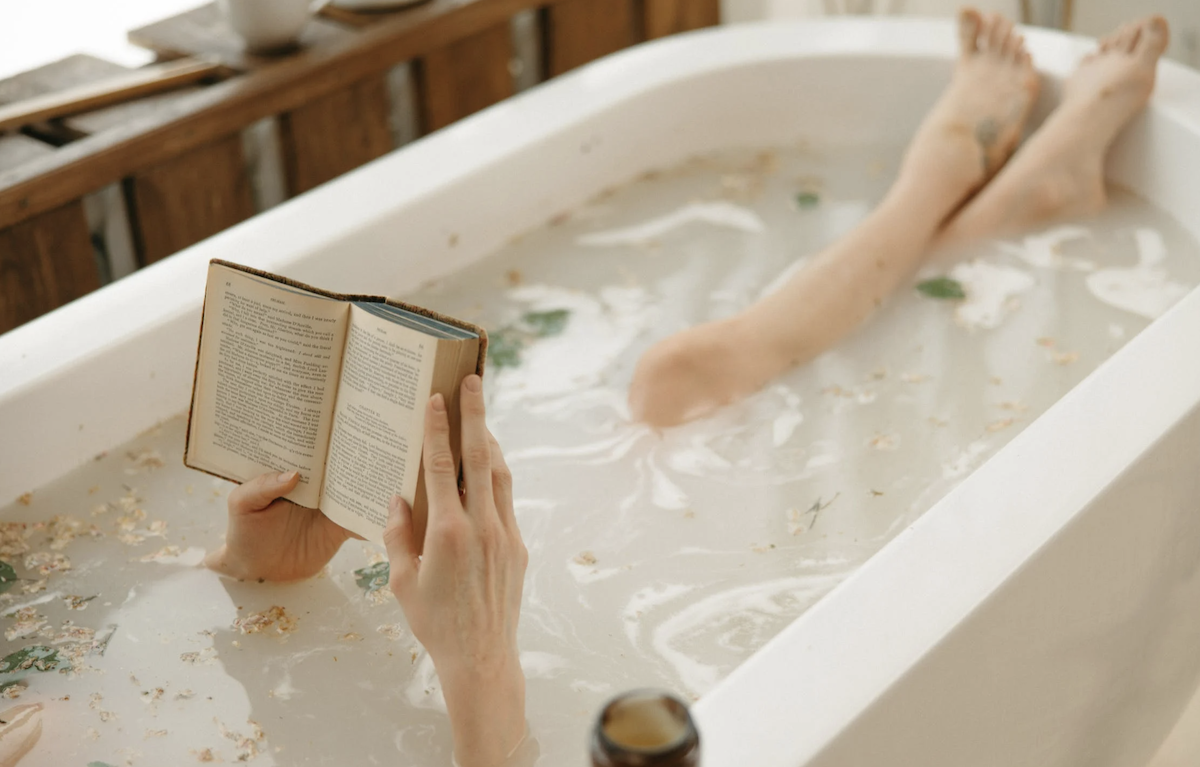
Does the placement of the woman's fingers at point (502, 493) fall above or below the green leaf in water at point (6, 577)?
above

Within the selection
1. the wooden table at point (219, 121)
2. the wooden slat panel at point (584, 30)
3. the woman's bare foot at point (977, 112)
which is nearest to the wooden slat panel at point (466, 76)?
the wooden table at point (219, 121)

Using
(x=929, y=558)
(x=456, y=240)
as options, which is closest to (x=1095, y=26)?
(x=456, y=240)

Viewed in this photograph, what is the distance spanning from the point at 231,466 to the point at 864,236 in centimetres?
92

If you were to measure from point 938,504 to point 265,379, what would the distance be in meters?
0.56

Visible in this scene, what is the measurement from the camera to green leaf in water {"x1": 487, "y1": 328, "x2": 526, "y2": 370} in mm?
1501

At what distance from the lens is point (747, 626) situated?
1.11m

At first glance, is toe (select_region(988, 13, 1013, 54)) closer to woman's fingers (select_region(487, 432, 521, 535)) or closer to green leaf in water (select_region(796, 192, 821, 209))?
green leaf in water (select_region(796, 192, 821, 209))

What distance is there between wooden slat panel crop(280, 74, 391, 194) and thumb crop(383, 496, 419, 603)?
101cm

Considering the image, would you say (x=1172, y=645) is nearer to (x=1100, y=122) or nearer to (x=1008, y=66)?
(x=1100, y=122)

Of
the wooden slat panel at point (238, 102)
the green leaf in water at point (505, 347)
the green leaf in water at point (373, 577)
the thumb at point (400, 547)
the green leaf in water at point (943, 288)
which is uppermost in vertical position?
the wooden slat panel at point (238, 102)

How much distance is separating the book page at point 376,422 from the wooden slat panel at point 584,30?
51.6 inches

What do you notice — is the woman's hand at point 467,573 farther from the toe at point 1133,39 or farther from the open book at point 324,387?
the toe at point 1133,39

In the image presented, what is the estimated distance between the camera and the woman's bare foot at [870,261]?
54.9 inches

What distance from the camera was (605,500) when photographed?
4.24ft
